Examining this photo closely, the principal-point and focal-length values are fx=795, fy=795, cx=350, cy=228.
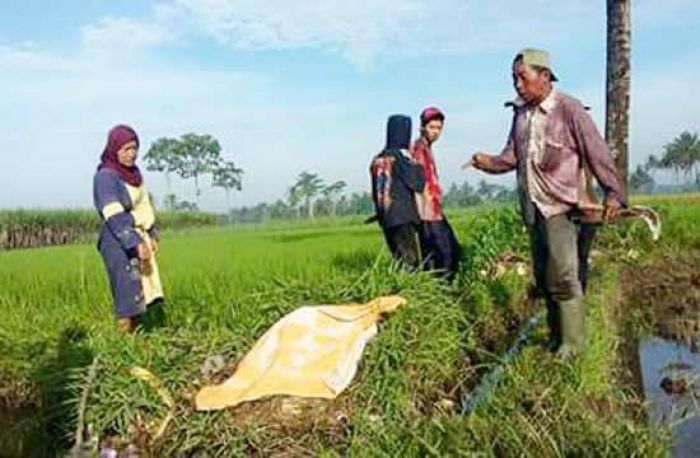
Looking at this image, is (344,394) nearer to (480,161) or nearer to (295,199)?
(480,161)

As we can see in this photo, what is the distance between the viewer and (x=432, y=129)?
17.0ft

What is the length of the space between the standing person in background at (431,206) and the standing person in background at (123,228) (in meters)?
1.78

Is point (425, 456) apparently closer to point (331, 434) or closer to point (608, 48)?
point (331, 434)

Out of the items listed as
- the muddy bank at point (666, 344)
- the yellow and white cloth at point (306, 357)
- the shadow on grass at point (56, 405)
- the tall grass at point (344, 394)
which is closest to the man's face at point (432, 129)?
the tall grass at point (344, 394)

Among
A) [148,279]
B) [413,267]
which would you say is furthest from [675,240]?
[148,279]

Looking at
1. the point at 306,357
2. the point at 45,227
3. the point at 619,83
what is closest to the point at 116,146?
the point at 306,357

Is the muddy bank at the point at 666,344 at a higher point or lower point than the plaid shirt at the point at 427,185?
lower

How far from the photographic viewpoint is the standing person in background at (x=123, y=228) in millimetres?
4160

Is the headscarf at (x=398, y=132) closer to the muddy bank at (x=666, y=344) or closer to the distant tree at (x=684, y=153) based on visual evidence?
the muddy bank at (x=666, y=344)

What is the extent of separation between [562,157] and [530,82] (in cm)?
37

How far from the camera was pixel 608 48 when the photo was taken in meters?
8.21

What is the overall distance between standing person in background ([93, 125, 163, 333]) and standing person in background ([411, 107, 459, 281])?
178cm

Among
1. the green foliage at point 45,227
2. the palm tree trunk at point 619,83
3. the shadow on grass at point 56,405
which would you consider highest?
the palm tree trunk at point 619,83

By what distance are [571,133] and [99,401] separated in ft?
7.80
